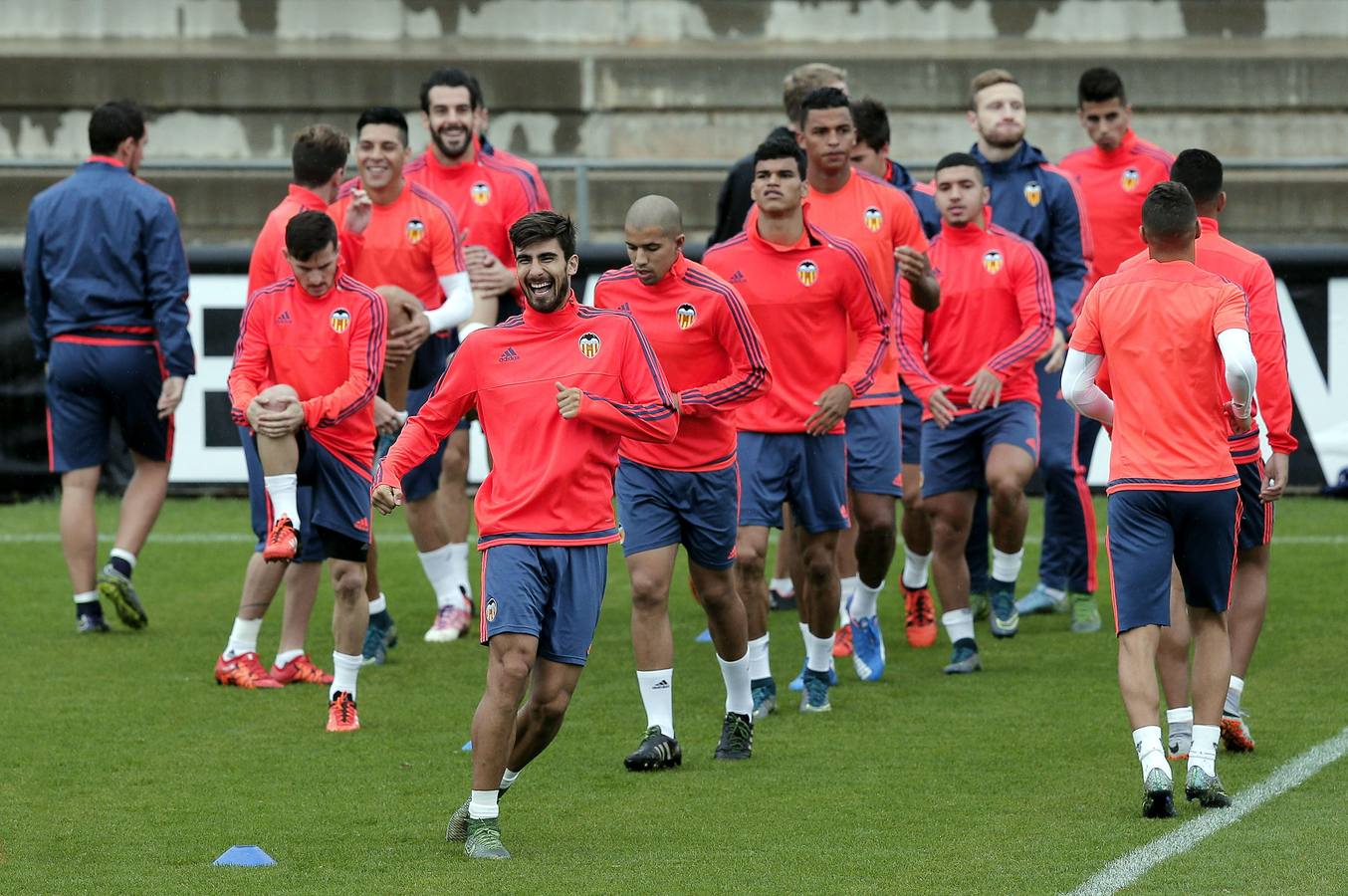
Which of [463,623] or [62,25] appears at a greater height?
[62,25]

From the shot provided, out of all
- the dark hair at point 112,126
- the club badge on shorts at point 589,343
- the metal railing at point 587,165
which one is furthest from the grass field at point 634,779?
the metal railing at point 587,165

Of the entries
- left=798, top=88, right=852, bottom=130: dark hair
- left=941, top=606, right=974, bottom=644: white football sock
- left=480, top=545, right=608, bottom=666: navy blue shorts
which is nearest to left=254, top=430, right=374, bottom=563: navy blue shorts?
left=480, top=545, right=608, bottom=666: navy blue shorts

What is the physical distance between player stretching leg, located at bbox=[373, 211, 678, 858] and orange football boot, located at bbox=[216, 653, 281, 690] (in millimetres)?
2924

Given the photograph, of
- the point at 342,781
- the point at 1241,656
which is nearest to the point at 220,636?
the point at 342,781

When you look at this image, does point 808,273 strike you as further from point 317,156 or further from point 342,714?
point 342,714

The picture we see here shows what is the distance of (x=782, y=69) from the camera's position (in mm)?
19406

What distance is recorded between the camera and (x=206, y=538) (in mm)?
13633

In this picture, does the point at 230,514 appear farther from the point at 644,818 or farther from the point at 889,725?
the point at 644,818

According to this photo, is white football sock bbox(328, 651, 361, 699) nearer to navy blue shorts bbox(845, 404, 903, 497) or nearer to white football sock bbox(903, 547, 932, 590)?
navy blue shorts bbox(845, 404, 903, 497)

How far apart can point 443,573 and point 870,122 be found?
296 cm

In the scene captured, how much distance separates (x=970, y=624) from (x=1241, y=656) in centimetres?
191

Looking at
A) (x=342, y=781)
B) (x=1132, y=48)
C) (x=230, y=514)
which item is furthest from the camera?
(x=1132, y=48)

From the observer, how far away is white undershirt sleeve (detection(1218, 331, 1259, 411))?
6500mm

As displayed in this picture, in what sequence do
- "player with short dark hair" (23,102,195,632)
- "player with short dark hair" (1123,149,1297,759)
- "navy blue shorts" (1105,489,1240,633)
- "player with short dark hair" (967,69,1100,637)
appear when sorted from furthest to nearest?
"player with short dark hair" (23,102,195,632)
"player with short dark hair" (967,69,1100,637)
"player with short dark hair" (1123,149,1297,759)
"navy blue shorts" (1105,489,1240,633)
